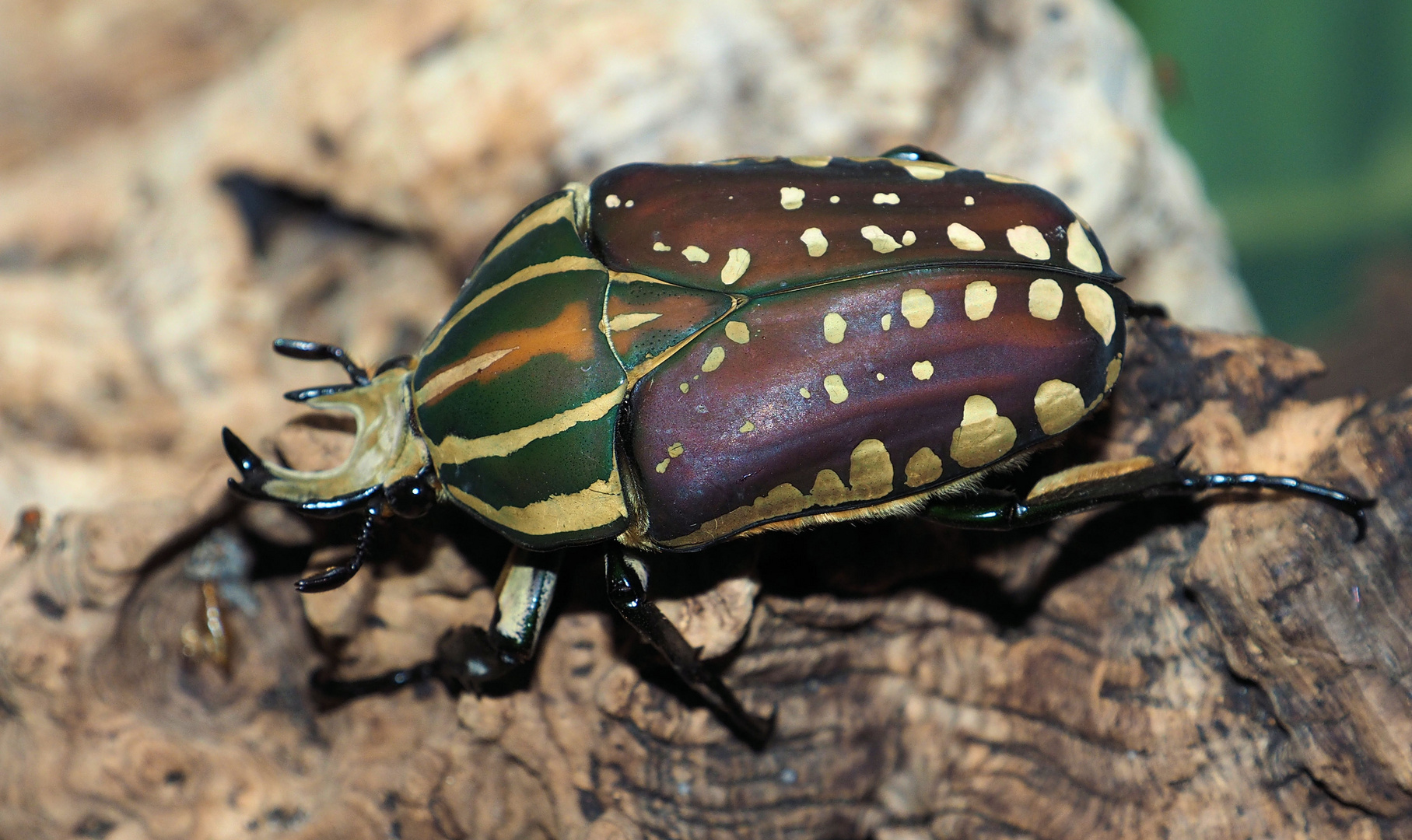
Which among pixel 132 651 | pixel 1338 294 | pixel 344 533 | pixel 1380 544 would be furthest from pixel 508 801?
pixel 1338 294

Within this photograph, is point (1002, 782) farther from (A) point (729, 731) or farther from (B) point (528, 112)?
(B) point (528, 112)

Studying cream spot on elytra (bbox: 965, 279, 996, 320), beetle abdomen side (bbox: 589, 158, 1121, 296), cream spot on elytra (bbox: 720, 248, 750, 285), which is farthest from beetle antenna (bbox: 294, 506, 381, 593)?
cream spot on elytra (bbox: 965, 279, 996, 320)

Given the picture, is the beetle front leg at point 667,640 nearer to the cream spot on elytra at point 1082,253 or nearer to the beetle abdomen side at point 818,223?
the beetle abdomen side at point 818,223

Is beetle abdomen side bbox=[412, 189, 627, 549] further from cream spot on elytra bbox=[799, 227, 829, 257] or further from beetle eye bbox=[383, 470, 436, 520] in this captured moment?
cream spot on elytra bbox=[799, 227, 829, 257]

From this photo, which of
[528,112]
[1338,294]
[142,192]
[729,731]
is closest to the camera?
[729,731]

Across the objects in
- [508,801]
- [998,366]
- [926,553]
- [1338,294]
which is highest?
[1338,294]

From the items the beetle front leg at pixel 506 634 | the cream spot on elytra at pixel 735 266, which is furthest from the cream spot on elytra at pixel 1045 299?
the beetle front leg at pixel 506 634

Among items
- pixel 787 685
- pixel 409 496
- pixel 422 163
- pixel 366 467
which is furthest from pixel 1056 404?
pixel 422 163
